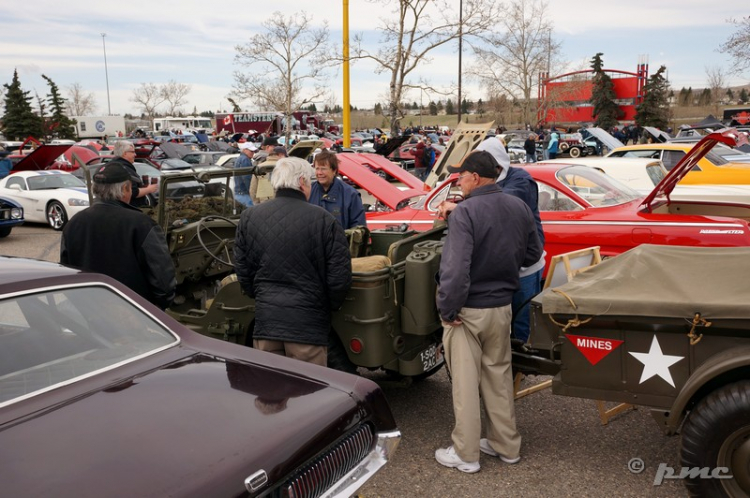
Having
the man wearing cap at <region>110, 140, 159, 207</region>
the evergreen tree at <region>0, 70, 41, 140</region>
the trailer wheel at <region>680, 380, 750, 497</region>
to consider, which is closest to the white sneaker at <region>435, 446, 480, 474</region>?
the trailer wheel at <region>680, 380, 750, 497</region>

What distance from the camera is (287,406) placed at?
2.66 meters

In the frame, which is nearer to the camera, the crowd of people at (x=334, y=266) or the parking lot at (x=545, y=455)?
the parking lot at (x=545, y=455)

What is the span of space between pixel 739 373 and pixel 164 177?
4.20 metres

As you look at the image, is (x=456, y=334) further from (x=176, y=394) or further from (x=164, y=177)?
(x=164, y=177)

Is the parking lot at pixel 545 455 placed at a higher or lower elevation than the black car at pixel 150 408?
lower

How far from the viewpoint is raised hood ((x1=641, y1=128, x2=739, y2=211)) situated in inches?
228

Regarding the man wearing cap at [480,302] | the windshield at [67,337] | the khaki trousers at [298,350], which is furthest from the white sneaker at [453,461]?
the windshield at [67,337]

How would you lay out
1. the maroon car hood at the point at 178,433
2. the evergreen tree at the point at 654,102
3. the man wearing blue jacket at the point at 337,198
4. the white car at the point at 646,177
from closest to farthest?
1. the maroon car hood at the point at 178,433
2. the man wearing blue jacket at the point at 337,198
3. the white car at the point at 646,177
4. the evergreen tree at the point at 654,102

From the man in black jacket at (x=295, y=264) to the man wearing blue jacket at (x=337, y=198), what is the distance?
4.79 feet

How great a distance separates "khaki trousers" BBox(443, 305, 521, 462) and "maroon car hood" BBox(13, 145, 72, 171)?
54.7 ft

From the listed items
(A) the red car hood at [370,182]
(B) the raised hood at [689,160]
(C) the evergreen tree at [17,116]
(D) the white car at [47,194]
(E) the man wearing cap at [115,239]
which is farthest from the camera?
(C) the evergreen tree at [17,116]

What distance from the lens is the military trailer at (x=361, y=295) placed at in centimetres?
415

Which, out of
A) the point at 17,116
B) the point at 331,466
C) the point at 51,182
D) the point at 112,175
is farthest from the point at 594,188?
the point at 17,116

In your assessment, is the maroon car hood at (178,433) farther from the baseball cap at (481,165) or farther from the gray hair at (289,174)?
the baseball cap at (481,165)
